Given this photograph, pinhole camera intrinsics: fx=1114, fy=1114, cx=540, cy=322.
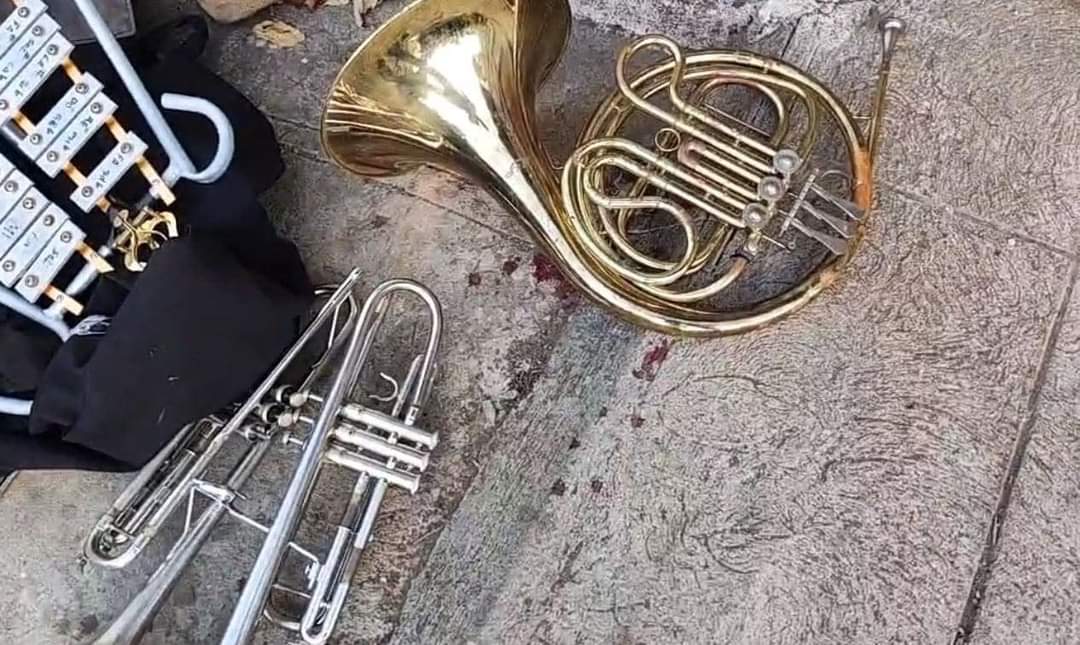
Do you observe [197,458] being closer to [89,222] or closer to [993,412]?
[89,222]

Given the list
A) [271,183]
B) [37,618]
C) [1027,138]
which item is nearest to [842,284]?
[1027,138]

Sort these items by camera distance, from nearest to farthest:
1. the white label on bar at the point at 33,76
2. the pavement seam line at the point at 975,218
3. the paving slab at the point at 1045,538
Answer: the white label on bar at the point at 33,76 → the paving slab at the point at 1045,538 → the pavement seam line at the point at 975,218

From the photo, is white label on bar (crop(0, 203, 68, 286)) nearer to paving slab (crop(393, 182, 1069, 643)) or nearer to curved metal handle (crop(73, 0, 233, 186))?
curved metal handle (crop(73, 0, 233, 186))

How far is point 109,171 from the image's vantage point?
4.54 ft

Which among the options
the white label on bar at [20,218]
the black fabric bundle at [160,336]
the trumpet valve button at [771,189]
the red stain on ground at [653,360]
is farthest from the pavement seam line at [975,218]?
the white label on bar at [20,218]

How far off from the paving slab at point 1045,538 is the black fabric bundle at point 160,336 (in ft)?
3.20

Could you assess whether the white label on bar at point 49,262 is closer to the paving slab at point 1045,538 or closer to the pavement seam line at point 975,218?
the pavement seam line at point 975,218

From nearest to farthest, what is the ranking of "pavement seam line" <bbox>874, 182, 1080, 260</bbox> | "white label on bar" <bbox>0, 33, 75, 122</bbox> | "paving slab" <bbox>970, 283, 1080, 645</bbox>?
1. "white label on bar" <bbox>0, 33, 75, 122</bbox>
2. "paving slab" <bbox>970, 283, 1080, 645</bbox>
3. "pavement seam line" <bbox>874, 182, 1080, 260</bbox>

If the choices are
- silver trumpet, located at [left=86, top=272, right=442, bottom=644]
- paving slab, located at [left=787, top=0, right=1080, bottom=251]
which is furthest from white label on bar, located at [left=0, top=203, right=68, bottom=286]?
paving slab, located at [left=787, top=0, right=1080, bottom=251]

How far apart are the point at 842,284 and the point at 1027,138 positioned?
0.34 meters

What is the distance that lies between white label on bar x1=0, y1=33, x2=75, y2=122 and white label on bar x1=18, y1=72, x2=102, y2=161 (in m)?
0.03

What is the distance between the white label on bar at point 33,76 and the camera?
1.32 m

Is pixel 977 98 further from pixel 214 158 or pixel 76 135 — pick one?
pixel 76 135

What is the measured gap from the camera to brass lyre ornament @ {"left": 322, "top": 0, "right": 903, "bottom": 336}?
55.0 inches
